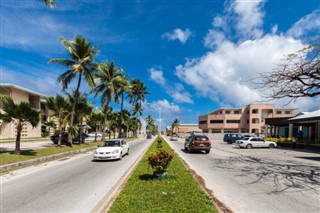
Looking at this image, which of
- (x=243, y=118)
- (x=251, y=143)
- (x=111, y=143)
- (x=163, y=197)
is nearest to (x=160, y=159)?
(x=163, y=197)

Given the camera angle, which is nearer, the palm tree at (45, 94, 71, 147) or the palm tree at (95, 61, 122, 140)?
the palm tree at (45, 94, 71, 147)

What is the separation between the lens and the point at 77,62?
23.8 m

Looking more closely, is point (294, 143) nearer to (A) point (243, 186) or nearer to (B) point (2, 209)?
(A) point (243, 186)

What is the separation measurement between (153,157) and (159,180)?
0.93 m

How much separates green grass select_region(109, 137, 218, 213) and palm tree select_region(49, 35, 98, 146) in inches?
703

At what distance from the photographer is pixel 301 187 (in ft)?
26.6

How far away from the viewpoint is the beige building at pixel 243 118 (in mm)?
78375

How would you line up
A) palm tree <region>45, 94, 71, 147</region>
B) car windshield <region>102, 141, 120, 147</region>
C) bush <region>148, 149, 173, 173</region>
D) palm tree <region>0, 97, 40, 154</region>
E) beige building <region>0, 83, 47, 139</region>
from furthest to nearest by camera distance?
beige building <region>0, 83, 47, 139</region>, palm tree <region>45, 94, 71, 147</region>, car windshield <region>102, 141, 120, 147</region>, palm tree <region>0, 97, 40, 154</region>, bush <region>148, 149, 173, 173</region>

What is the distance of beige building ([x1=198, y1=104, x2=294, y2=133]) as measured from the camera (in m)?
78.4

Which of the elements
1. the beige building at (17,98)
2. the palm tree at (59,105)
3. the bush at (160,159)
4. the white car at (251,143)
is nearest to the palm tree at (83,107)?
the palm tree at (59,105)

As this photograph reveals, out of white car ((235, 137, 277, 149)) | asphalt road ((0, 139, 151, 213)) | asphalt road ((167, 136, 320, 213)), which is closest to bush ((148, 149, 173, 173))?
asphalt road ((0, 139, 151, 213))

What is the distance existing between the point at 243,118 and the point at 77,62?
71.5 m

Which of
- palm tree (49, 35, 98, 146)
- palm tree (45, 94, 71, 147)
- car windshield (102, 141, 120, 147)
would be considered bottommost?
car windshield (102, 141, 120, 147)

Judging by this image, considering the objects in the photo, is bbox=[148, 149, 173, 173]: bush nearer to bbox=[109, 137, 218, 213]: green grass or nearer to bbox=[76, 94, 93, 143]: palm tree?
bbox=[109, 137, 218, 213]: green grass
